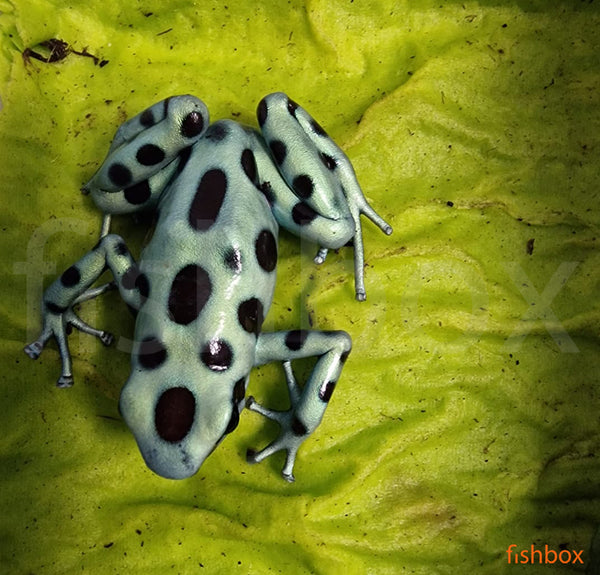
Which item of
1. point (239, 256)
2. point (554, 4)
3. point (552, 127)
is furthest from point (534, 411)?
point (554, 4)

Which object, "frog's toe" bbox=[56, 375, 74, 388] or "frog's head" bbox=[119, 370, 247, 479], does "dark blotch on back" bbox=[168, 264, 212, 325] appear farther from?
"frog's toe" bbox=[56, 375, 74, 388]

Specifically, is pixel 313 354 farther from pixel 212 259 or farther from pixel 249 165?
pixel 249 165

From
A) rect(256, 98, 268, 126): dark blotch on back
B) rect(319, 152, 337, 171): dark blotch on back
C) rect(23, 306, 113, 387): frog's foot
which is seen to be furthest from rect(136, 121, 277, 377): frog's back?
rect(23, 306, 113, 387): frog's foot

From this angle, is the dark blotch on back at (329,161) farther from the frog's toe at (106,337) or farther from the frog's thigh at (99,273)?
the frog's toe at (106,337)

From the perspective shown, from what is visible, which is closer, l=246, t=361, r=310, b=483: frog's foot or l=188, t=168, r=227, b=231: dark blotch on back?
l=188, t=168, r=227, b=231: dark blotch on back

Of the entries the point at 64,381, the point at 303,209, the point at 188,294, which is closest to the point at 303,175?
the point at 303,209

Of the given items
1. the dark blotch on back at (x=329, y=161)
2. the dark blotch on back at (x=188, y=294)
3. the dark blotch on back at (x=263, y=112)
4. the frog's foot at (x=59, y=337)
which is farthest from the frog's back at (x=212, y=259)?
the frog's foot at (x=59, y=337)
